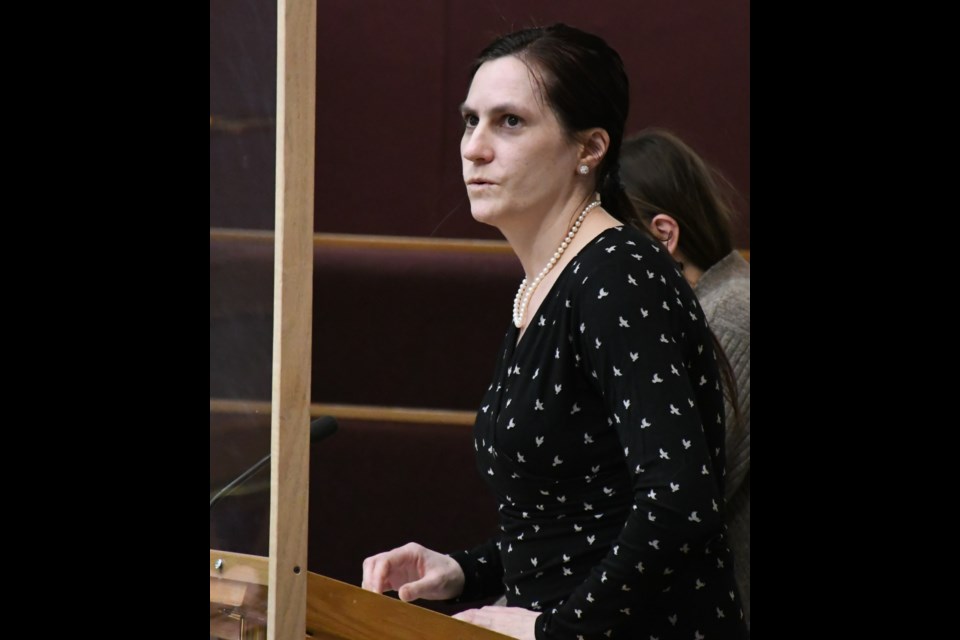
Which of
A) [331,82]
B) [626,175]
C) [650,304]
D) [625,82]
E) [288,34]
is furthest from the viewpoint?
[331,82]

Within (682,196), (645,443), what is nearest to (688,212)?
(682,196)

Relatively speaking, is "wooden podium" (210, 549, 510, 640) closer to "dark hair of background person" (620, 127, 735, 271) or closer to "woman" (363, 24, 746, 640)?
"woman" (363, 24, 746, 640)

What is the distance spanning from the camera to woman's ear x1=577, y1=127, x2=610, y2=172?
1.23m

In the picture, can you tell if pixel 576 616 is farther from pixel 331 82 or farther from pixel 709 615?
pixel 331 82

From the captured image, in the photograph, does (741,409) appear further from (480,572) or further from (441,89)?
(441,89)

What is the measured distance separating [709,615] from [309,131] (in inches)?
22.8

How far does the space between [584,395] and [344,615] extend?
30 centimetres

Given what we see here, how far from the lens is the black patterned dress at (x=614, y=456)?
3.42ft

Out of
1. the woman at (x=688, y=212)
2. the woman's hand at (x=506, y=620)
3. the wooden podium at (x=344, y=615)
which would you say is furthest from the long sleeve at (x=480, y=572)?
the woman at (x=688, y=212)

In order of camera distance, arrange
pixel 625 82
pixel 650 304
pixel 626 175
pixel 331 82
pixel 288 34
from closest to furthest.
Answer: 1. pixel 288 34
2. pixel 650 304
3. pixel 625 82
4. pixel 626 175
5. pixel 331 82

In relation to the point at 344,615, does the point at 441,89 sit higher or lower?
higher

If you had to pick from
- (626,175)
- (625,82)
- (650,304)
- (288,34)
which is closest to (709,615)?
(650,304)

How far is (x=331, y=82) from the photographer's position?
2.24 m

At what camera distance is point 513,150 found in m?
1.20
